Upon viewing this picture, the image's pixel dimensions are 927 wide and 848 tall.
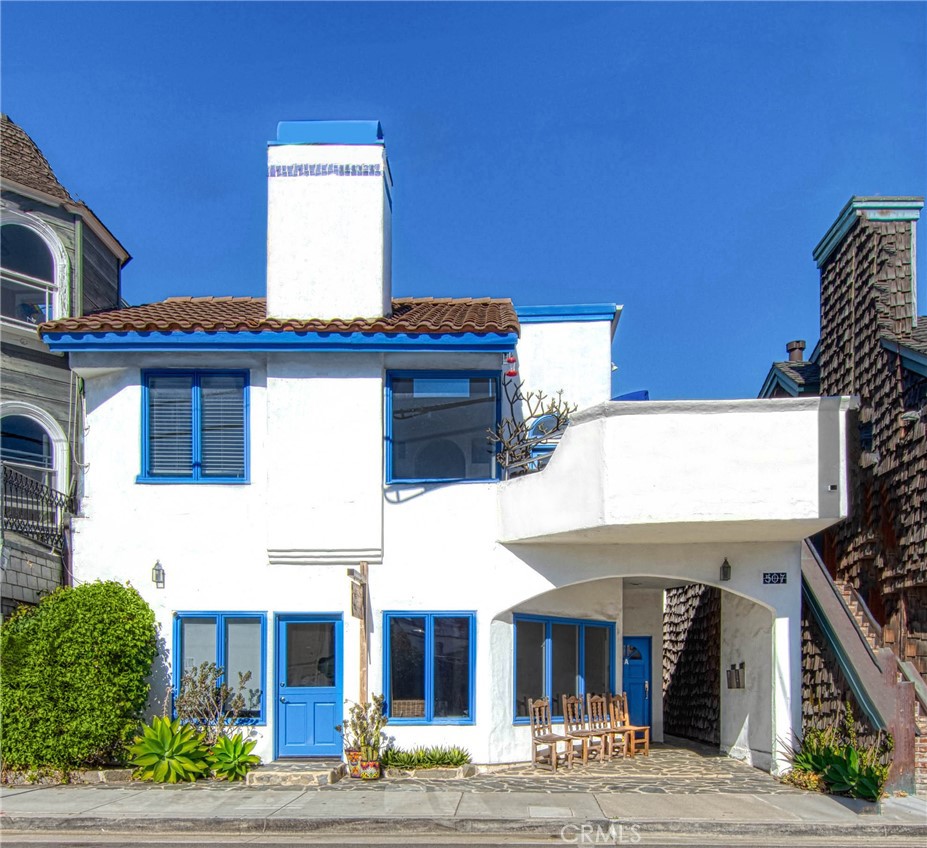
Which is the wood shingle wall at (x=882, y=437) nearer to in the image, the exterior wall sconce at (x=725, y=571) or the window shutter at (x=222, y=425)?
the exterior wall sconce at (x=725, y=571)

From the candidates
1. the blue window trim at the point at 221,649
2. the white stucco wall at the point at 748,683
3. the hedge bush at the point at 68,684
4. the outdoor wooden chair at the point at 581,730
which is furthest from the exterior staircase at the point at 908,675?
the hedge bush at the point at 68,684

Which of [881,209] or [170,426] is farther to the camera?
[881,209]

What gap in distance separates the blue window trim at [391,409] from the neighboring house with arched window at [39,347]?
4541mm

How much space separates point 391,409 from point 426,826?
5.91 meters

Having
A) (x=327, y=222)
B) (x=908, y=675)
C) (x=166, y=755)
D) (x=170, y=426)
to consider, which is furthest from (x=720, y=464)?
(x=166, y=755)

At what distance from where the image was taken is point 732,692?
16422mm

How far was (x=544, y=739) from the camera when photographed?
14656mm

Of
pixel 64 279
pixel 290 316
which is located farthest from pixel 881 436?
pixel 64 279

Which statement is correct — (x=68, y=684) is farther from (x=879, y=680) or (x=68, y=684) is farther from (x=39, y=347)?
(x=879, y=680)

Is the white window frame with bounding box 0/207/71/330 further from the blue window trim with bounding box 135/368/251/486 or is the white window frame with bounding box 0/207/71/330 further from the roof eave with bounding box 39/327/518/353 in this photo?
the blue window trim with bounding box 135/368/251/486

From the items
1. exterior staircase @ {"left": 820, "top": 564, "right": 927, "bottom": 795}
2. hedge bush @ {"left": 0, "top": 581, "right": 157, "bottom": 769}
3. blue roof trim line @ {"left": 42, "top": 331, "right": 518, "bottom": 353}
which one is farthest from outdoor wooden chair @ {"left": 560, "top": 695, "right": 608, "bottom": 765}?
hedge bush @ {"left": 0, "top": 581, "right": 157, "bottom": 769}

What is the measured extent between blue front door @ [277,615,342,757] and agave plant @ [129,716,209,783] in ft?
4.32

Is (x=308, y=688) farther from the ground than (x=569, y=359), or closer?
closer

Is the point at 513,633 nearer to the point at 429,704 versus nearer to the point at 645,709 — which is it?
the point at 429,704
